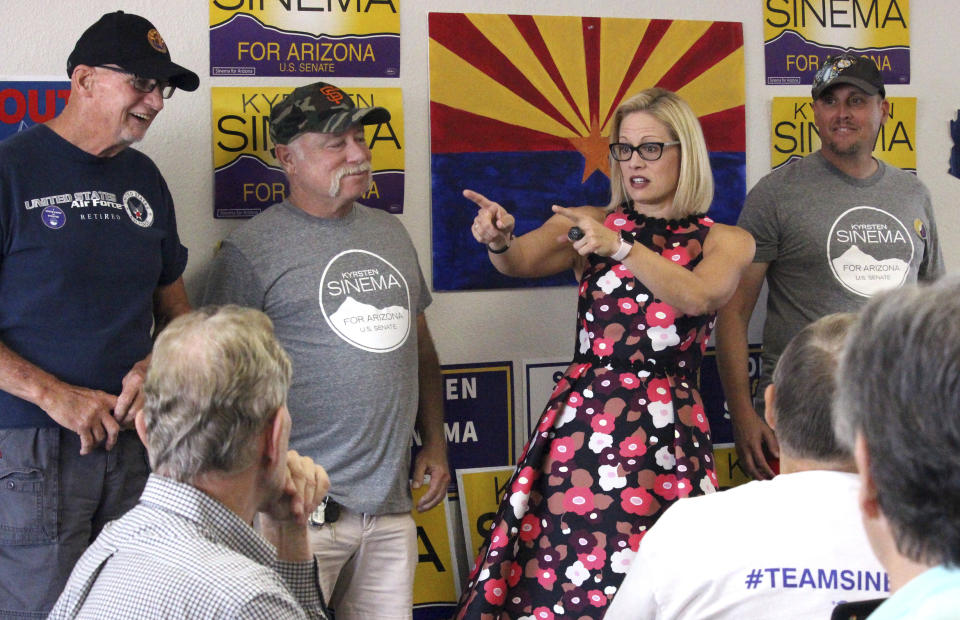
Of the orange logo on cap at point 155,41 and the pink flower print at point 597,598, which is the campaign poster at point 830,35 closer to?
the pink flower print at point 597,598

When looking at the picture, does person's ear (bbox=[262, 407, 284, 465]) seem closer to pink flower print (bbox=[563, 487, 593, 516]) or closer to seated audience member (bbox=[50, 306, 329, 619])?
seated audience member (bbox=[50, 306, 329, 619])

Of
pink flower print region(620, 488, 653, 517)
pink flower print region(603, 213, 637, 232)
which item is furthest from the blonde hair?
pink flower print region(620, 488, 653, 517)

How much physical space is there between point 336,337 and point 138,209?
526mm

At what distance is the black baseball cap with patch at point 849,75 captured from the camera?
2865mm

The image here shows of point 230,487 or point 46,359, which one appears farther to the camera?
point 46,359

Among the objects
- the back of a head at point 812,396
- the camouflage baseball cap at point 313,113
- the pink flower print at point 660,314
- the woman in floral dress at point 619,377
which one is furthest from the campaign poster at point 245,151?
the back of a head at point 812,396

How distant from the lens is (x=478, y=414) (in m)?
2.91

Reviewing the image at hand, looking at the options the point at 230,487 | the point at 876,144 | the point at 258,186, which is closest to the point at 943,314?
the point at 230,487

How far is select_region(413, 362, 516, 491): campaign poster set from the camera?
289 cm

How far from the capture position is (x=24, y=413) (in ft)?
6.86

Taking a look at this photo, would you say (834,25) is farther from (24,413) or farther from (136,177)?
(24,413)

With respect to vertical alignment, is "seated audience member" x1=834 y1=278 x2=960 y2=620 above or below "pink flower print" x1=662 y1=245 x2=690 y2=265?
below

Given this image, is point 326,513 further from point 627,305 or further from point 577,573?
point 627,305

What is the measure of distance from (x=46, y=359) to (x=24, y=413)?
117 mm
